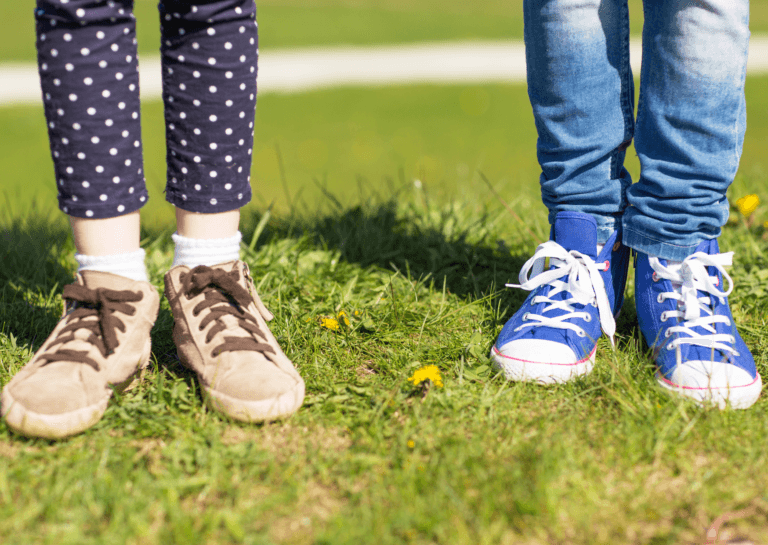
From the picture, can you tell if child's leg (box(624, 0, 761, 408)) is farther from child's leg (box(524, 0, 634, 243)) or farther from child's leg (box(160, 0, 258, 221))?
child's leg (box(160, 0, 258, 221))

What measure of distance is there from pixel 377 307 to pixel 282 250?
51 cm

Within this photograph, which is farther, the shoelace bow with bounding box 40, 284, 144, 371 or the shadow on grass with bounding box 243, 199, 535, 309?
the shadow on grass with bounding box 243, 199, 535, 309

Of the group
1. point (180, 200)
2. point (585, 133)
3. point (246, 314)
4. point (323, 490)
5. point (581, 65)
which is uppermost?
point (581, 65)

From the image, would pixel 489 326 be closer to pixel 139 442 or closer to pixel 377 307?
pixel 377 307

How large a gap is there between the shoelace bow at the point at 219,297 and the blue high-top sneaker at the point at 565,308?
557mm

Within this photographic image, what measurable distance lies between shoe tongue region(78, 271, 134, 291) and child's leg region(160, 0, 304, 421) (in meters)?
0.12

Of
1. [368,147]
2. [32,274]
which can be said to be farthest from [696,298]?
[368,147]

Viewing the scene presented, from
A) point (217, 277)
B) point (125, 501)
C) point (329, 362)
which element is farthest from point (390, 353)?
point (125, 501)

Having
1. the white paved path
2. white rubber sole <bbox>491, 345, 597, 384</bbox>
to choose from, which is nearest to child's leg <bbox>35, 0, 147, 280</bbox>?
white rubber sole <bbox>491, 345, 597, 384</bbox>

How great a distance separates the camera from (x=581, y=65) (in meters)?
1.54

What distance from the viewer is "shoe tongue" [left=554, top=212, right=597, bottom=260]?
5.25ft

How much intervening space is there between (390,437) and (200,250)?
0.58 m

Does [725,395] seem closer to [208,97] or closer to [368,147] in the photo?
[208,97]

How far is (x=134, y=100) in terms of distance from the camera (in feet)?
4.41
